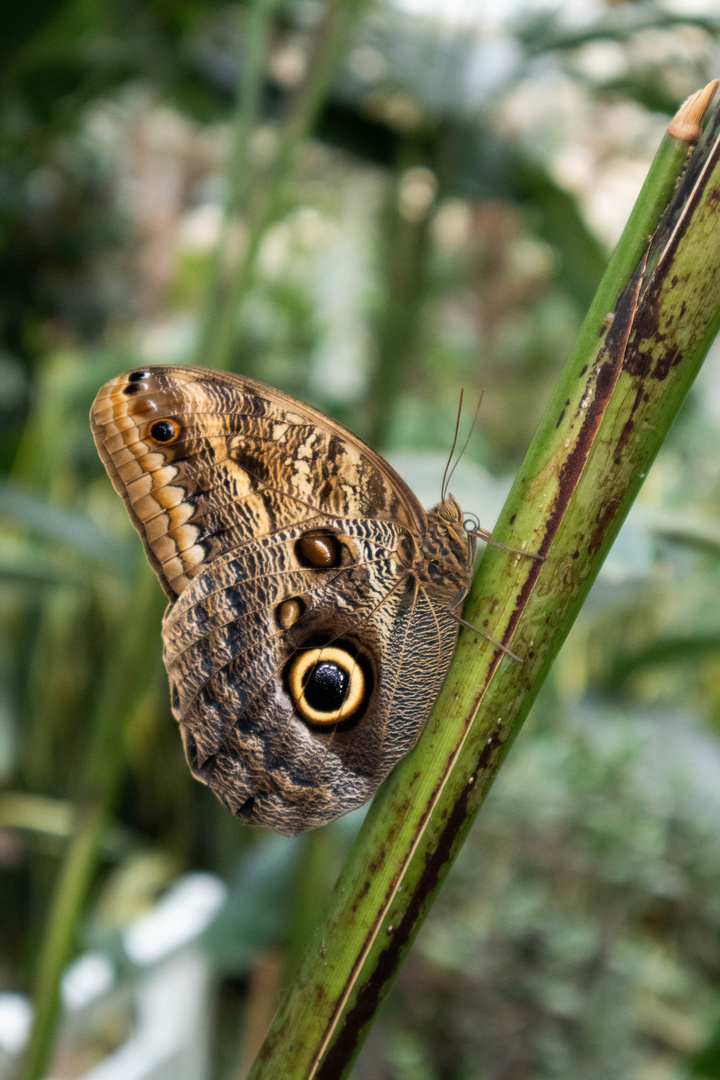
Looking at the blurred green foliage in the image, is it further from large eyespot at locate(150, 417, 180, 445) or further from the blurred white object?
large eyespot at locate(150, 417, 180, 445)

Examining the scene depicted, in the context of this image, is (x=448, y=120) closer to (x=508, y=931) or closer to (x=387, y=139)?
(x=387, y=139)

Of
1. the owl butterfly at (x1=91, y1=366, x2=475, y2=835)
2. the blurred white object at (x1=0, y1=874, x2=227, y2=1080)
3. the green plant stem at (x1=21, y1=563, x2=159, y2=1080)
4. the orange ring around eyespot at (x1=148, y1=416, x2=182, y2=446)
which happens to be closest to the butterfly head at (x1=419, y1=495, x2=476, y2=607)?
the owl butterfly at (x1=91, y1=366, x2=475, y2=835)

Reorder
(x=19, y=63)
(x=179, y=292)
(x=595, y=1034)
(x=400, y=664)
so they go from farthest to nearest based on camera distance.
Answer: (x=179, y=292)
(x=595, y=1034)
(x=19, y=63)
(x=400, y=664)

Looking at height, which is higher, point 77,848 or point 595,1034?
point 77,848

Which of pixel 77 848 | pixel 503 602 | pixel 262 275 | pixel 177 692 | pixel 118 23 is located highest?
pixel 118 23

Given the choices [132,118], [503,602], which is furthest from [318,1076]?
[132,118]

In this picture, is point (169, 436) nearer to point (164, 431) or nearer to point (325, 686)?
point (164, 431)

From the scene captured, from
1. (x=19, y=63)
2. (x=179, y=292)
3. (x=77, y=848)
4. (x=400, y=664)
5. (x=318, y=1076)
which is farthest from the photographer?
(x=179, y=292)
